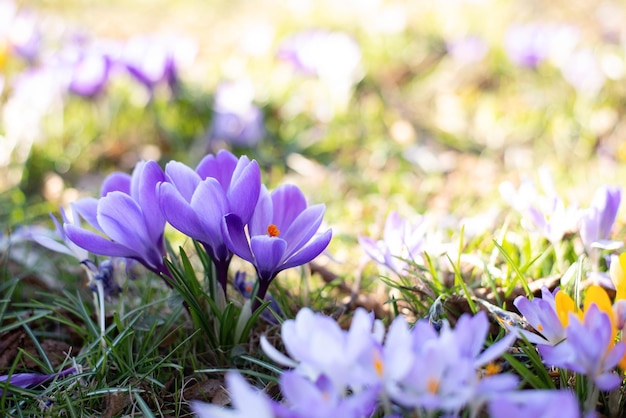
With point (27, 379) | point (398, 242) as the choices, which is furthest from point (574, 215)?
point (27, 379)

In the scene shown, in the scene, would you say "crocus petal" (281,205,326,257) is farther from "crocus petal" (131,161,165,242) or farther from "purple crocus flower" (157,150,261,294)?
"crocus petal" (131,161,165,242)

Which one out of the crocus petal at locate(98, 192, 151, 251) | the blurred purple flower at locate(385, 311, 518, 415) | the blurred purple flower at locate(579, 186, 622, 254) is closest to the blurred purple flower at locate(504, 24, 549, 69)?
the blurred purple flower at locate(579, 186, 622, 254)

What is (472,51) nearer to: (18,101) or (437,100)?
(437,100)

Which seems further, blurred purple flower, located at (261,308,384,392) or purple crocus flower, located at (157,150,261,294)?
purple crocus flower, located at (157,150,261,294)

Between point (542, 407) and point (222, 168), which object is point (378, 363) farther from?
point (222, 168)

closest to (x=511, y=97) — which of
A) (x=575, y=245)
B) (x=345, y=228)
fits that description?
(x=345, y=228)

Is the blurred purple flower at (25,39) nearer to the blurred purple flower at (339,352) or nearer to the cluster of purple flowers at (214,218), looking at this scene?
the cluster of purple flowers at (214,218)
